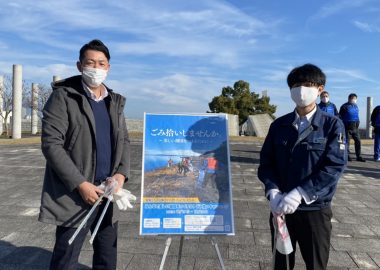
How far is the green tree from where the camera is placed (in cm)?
3722

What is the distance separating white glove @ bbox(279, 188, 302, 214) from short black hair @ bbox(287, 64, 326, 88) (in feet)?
2.57

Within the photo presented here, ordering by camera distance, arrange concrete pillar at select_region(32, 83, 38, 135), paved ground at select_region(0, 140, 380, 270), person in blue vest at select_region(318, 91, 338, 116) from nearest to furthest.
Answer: paved ground at select_region(0, 140, 380, 270) → person in blue vest at select_region(318, 91, 338, 116) → concrete pillar at select_region(32, 83, 38, 135)

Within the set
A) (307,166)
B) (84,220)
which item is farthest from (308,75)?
(84,220)

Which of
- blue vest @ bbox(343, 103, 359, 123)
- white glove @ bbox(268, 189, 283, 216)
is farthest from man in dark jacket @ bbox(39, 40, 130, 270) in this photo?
blue vest @ bbox(343, 103, 359, 123)

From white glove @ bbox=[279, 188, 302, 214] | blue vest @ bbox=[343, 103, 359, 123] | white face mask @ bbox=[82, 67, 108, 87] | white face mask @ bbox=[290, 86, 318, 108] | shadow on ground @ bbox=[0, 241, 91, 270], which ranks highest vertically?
blue vest @ bbox=[343, 103, 359, 123]

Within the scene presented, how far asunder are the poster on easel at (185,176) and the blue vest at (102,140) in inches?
13.4

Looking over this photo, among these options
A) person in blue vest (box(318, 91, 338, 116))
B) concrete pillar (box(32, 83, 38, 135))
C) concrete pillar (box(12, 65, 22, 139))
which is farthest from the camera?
concrete pillar (box(32, 83, 38, 135))

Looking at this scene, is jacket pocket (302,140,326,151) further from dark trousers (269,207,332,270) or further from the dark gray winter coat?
the dark gray winter coat

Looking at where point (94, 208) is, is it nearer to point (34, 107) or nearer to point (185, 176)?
point (185, 176)

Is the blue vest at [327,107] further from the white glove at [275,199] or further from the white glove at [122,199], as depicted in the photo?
the white glove at [122,199]

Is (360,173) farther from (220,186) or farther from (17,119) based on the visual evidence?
(17,119)

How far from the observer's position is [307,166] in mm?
2664

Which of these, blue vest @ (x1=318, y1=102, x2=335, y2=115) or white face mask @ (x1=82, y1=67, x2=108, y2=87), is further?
blue vest @ (x1=318, y1=102, x2=335, y2=115)

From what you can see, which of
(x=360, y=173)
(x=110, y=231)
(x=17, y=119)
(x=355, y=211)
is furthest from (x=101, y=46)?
(x=17, y=119)
